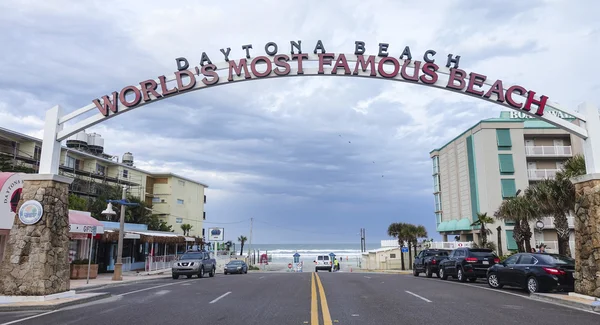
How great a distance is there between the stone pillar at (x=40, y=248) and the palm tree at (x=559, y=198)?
68.9ft

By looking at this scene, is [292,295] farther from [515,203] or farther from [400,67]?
[515,203]

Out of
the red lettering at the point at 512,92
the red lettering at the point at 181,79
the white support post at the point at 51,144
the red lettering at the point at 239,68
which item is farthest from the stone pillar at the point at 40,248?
the red lettering at the point at 512,92

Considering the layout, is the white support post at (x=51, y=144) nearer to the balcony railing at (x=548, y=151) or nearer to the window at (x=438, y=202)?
the balcony railing at (x=548, y=151)

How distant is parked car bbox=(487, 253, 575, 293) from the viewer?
47.7 ft

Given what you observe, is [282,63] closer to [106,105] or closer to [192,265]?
[106,105]

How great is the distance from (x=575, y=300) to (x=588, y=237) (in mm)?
2018

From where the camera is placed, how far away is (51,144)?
14547mm

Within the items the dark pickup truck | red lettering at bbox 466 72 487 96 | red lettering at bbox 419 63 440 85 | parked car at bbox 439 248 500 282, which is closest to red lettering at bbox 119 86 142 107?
red lettering at bbox 419 63 440 85

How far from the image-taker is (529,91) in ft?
49.1

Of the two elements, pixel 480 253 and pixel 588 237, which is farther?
pixel 480 253

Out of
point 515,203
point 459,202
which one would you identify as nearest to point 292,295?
point 515,203

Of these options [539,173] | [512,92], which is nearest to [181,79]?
[512,92]

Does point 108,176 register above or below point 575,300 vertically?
above

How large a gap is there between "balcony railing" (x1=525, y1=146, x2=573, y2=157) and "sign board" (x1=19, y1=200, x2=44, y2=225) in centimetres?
4248
